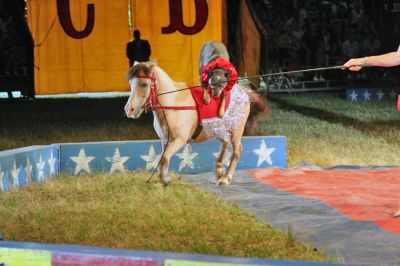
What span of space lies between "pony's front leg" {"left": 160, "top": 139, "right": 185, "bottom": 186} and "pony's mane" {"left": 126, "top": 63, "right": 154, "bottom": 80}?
0.82 metres

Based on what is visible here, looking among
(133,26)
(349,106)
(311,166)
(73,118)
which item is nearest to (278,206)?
(311,166)

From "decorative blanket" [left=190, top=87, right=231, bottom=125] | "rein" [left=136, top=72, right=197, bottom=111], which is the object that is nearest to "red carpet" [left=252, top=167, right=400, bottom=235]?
"decorative blanket" [left=190, top=87, right=231, bottom=125]

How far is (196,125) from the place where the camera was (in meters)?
6.89

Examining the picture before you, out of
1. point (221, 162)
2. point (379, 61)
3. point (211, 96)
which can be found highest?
point (379, 61)

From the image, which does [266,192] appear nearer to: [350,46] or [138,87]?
[138,87]

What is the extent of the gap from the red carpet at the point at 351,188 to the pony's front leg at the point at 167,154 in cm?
115

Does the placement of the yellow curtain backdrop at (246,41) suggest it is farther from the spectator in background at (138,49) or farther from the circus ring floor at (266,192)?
the circus ring floor at (266,192)

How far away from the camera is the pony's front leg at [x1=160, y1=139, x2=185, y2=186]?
663 cm

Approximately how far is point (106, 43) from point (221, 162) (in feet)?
19.7

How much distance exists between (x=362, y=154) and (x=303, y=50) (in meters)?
15.2

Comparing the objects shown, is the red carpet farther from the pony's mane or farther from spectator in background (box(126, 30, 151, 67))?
spectator in background (box(126, 30, 151, 67))

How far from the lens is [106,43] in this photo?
12.4 m

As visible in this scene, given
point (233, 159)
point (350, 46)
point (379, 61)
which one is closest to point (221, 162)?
point (233, 159)

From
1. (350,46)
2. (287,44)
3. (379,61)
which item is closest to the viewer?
(379,61)
